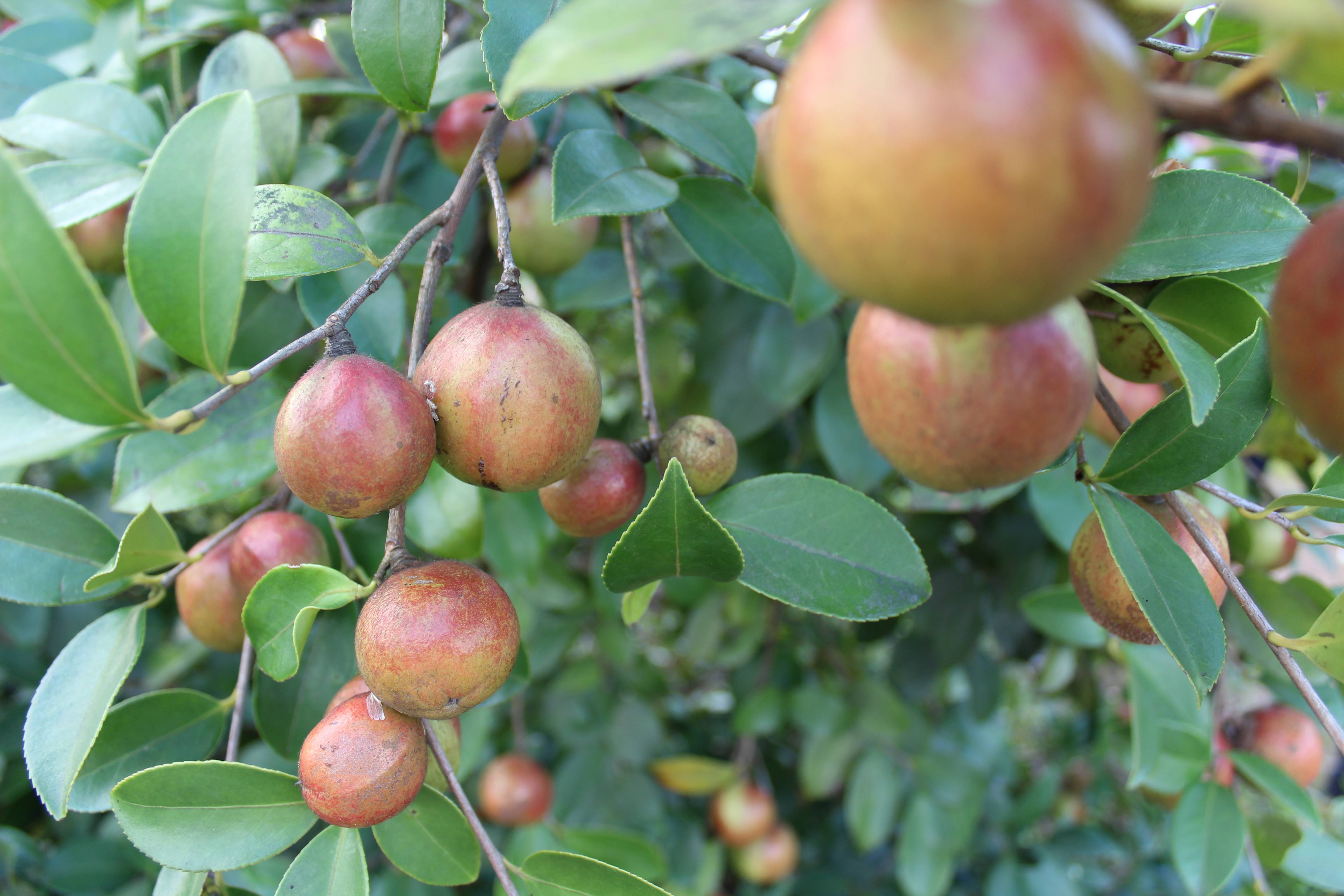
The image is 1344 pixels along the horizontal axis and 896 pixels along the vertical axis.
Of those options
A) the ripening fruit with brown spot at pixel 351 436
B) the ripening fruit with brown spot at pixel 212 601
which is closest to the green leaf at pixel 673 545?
the ripening fruit with brown spot at pixel 351 436

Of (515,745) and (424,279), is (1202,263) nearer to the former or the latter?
(424,279)

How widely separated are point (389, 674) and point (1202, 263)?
63 centimetres

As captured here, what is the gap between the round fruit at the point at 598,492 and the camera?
64 centimetres

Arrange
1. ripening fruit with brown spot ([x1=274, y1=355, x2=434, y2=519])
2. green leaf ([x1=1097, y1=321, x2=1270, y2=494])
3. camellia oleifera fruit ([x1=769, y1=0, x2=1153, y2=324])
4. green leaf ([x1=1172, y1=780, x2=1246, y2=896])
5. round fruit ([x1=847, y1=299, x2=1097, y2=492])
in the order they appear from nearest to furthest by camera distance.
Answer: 1. camellia oleifera fruit ([x1=769, y1=0, x2=1153, y2=324])
2. round fruit ([x1=847, y1=299, x2=1097, y2=492])
3. ripening fruit with brown spot ([x1=274, y1=355, x2=434, y2=519])
4. green leaf ([x1=1097, y1=321, x2=1270, y2=494])
5. green leaf ([x1=1172, y1=780, x2=1246, y2=896])

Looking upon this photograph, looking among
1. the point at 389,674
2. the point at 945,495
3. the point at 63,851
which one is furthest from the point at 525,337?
the point at 63,851

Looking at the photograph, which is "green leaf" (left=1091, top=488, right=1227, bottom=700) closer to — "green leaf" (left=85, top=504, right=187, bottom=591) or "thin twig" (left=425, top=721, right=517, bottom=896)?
"thin twig" (left=425, top=721, right=517, bottom=896)

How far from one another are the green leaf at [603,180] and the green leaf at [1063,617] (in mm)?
725

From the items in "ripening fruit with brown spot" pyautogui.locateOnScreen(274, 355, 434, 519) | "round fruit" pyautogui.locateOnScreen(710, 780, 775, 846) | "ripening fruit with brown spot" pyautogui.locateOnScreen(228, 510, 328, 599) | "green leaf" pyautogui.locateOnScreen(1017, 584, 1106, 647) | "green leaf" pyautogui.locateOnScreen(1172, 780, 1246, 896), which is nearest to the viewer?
"ripening fruit with brown spot" pyautogui.locateOnScreen(274, 355, 434, 519)

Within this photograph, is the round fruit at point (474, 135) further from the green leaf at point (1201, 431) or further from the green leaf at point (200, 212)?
the green leaf at point (1201, 431)

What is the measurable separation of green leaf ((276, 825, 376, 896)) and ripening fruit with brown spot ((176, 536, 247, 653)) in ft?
0.70

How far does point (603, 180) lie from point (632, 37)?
370 millimetres

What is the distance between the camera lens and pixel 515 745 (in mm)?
1754

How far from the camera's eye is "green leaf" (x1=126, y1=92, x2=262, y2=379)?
0.47 meters

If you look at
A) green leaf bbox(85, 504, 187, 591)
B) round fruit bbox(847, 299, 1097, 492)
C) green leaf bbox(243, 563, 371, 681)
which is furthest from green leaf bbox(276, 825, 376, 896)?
round fruit bbox(847, 299, 1097, 492)
